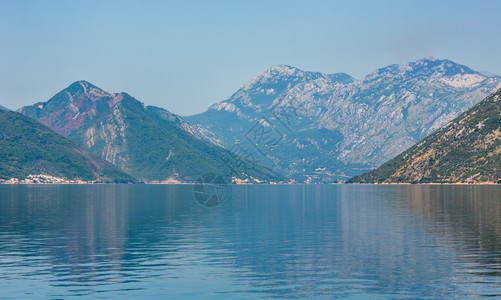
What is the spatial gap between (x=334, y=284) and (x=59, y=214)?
11102 centimetres

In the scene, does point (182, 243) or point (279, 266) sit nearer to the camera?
point (279, 266)

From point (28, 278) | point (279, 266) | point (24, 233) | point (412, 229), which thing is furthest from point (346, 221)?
point (28, 278)

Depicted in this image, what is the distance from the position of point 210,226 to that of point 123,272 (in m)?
54.9

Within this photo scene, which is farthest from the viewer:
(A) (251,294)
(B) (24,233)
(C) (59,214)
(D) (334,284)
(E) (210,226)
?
(C) (59,214)

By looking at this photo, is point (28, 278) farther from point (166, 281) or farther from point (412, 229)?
point (412, 229)

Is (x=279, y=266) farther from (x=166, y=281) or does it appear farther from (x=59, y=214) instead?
(x=59, y=214)

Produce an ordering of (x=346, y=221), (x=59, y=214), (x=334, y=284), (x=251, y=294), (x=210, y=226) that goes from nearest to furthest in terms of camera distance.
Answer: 1. (x=251, y=294)
2. (x=334, y=284)
3. (x=210, y=226)
4. (x=346, y=221)
5. (x=59, y=214)

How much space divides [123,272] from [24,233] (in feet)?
159

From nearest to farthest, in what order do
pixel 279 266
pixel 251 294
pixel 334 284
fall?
pixel 251 294 → pixel 334 284 → pixel 279 266

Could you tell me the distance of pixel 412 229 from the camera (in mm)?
105375

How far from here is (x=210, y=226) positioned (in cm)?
11575

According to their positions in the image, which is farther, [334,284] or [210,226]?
[210,226]

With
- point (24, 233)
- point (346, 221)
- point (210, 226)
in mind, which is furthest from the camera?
point (346, 221)

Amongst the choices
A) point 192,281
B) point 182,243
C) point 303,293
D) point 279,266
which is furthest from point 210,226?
point 303,293
